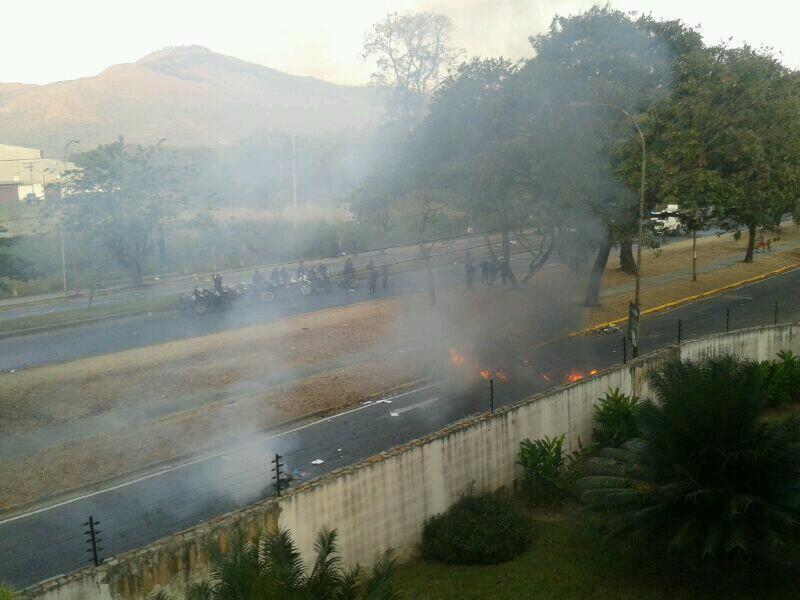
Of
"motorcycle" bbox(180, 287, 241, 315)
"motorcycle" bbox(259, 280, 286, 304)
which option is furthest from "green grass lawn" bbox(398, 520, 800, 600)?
"motorcycle" bbox(259, 280, 286, 304)

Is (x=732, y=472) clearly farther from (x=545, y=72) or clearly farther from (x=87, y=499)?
(x=545, y=72)

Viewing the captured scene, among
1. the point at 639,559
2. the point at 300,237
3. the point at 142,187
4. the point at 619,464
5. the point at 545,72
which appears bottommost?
the point at 639,559

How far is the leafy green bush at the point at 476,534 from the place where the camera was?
796 centimetres

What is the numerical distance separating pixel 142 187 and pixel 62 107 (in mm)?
39168

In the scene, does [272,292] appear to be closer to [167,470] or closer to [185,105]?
[167,470]

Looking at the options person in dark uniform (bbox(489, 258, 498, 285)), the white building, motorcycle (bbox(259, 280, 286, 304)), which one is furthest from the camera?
the white building

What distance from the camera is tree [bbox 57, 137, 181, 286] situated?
80.8 ft

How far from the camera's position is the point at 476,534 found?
8.11 m

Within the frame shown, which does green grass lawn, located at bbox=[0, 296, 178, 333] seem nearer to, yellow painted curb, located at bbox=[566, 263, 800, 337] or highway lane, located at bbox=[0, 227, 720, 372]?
highway lane, located at bbox=[0, 227, 720, 372]

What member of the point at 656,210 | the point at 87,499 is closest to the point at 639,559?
the point at 87,499

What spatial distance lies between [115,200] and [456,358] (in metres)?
14.3

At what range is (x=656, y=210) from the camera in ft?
66.2

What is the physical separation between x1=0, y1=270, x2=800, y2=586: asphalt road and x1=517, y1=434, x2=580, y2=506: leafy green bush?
7.30 feet

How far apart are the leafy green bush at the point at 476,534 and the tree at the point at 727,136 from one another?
39.0 feet
